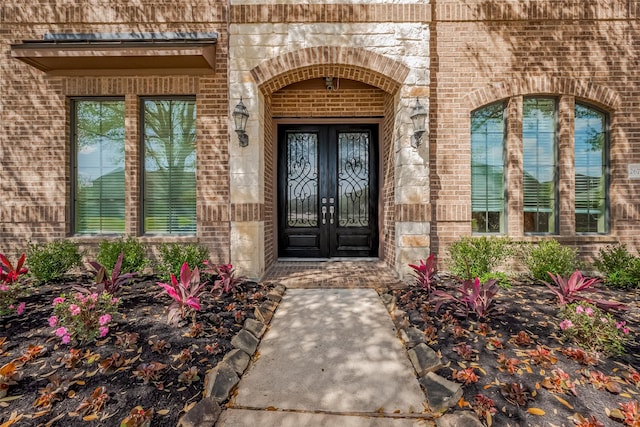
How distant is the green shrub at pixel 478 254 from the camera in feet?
15.0

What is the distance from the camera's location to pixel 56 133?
16.6 ft

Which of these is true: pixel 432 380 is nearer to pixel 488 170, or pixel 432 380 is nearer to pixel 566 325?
pixel 566 325

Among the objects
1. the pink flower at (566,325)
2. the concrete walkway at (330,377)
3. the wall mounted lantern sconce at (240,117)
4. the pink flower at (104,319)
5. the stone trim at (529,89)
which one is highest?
the stone trim at (529,89)

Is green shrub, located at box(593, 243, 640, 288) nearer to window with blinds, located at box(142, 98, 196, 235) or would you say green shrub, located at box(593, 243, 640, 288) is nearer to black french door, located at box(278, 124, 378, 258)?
black french door, located at box(278, 124, 378, 258)

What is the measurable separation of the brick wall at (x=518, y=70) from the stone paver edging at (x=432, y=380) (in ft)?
7.83

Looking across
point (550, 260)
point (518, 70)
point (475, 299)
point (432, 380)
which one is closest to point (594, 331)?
point (475, 299)

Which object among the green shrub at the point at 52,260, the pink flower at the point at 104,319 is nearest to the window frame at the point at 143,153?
the green shrub at the point at 52,260

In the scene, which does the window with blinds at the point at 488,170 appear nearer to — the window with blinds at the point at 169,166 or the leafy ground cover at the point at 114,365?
the leafy ground cover at the point at 114,365

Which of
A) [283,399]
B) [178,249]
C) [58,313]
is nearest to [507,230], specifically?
[283,399]

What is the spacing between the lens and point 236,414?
212cm

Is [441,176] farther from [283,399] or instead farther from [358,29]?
[283,399]

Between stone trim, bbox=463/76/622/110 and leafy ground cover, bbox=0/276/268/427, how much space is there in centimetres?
476

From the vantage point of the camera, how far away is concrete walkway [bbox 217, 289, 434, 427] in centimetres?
210

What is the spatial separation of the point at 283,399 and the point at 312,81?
17.3 ft
